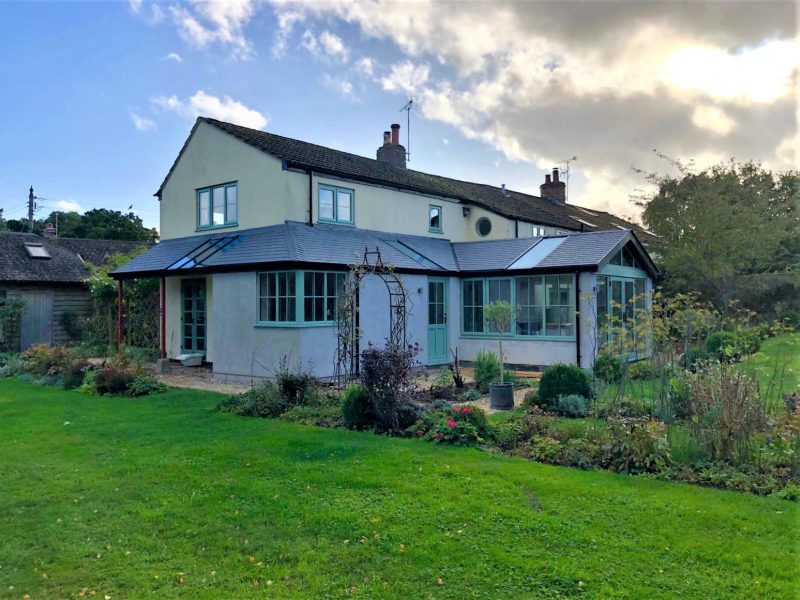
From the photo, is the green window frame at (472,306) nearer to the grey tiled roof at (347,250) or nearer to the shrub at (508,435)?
the grey tiled roof at (347,250)

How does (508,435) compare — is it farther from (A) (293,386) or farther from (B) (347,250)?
(B) (347,250)

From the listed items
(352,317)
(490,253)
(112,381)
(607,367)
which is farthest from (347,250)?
(607,367)

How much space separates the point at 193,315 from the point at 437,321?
750 cm

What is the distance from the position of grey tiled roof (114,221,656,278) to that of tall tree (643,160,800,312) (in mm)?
7546

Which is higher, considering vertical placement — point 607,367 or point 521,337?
point 521,337

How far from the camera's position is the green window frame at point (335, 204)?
51.8ft

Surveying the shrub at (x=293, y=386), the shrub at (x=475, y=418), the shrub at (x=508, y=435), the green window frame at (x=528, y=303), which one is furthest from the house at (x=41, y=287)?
the shrub at (x=508, y=435)

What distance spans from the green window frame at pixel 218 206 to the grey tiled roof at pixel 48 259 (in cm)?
988

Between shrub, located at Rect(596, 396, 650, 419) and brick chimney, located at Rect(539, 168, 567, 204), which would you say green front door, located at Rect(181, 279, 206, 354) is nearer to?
shrub, located at Rect(596, 396, 650, 419)

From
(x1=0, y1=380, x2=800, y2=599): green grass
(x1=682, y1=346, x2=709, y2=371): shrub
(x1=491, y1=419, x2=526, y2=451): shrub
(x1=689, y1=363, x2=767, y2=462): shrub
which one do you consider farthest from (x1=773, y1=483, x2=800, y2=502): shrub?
(x1=491, y1=419, x2=526, y2=451): shrub

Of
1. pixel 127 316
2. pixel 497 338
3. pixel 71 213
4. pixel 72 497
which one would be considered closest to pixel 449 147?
pixel 497 338

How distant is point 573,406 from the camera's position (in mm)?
9234

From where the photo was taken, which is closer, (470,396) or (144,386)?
(470,396)

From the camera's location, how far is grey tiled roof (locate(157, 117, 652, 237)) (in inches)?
624
